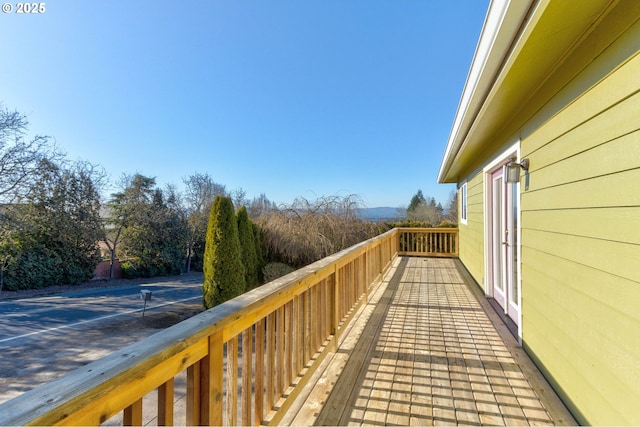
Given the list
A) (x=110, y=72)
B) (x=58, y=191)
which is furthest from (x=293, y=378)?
(x=58, y=191)

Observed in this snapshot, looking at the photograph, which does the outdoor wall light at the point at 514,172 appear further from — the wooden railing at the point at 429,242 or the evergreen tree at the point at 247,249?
the evergreen tree at the point at 247,249

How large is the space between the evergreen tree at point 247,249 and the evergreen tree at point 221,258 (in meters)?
0.75

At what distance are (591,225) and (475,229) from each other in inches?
171

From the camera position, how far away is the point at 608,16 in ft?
4.91

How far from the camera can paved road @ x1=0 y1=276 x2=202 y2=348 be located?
292 inches

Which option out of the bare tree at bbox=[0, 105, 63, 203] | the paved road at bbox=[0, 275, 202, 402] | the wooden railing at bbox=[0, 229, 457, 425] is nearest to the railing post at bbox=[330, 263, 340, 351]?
the wooden railing at bbox=[0, 229, 457, 425]

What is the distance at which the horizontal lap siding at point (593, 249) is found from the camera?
1.36 metres

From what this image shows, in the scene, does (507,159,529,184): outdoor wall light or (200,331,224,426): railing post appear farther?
(507,159,529,184): outdoor wall light

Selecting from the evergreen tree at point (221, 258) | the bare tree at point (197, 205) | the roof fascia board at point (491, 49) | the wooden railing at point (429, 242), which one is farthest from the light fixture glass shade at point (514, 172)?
the bare tree at point (197, 205)

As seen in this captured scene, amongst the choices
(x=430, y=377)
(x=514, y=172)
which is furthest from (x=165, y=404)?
(x=514, y=172)

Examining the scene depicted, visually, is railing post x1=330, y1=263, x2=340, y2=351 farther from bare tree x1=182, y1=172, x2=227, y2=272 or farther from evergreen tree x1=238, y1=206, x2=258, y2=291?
bare tree x1=182, y1=172, x2=227, y2=272

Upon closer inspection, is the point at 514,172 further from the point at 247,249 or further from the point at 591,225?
the point at 247,249

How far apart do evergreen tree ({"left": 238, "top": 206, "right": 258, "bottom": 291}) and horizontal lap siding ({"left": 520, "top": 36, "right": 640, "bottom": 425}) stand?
6.50m

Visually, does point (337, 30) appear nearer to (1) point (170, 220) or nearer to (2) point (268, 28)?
(2) point (268, 28)
